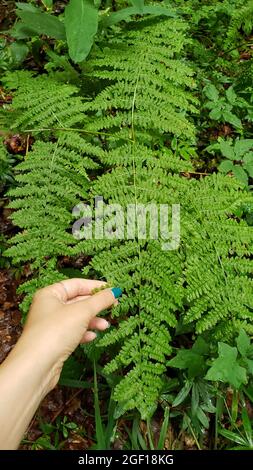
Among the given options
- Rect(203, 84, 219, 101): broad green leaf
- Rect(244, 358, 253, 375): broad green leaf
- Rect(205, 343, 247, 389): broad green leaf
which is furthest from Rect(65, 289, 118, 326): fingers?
Rect(203, 84, 219, 101): broad green leaf

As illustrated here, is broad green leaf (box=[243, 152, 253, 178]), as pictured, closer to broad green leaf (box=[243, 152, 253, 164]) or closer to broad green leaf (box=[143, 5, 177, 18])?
broad green leaf (box=[243, 152, 253, 164])

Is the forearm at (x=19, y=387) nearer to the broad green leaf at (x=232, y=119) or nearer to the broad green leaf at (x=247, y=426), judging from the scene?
the broad green leaf at (x=247, y=426)

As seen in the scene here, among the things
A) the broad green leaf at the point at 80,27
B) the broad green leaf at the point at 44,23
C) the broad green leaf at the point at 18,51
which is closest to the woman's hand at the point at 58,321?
the broad green leaf at the point at 80,27

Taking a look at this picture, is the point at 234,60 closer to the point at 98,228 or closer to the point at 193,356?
the point at 98,228

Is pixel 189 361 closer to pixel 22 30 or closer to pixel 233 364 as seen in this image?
pixel 233 364

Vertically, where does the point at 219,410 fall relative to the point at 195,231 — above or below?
below

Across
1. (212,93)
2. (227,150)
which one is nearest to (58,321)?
(227,150)
